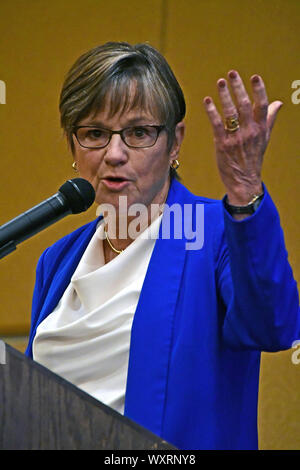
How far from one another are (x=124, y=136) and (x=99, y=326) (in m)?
0.31

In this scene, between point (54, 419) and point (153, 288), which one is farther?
point (153, 288)

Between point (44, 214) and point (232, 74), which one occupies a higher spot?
point (232, 74)

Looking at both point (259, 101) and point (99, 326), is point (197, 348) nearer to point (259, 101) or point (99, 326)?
point (99, 326)

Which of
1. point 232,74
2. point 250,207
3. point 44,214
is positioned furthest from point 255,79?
point 44,214

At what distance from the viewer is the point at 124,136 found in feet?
3.92

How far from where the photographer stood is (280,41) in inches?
76.0

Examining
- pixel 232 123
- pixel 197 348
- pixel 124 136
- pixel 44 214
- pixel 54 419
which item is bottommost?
pixel 54 419

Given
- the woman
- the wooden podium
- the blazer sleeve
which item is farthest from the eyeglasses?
the wooden podium

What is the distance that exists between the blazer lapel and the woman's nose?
157 mm

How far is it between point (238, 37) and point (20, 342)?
1.01 m

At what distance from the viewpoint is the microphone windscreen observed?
32.5 inches

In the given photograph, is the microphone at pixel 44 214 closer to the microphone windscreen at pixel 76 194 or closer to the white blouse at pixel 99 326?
the microphone windscreen at pixel 76 194

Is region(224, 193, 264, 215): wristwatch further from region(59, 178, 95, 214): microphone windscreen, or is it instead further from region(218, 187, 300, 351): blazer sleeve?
A: region(59, 178, 95, 214): microphone windscreen
